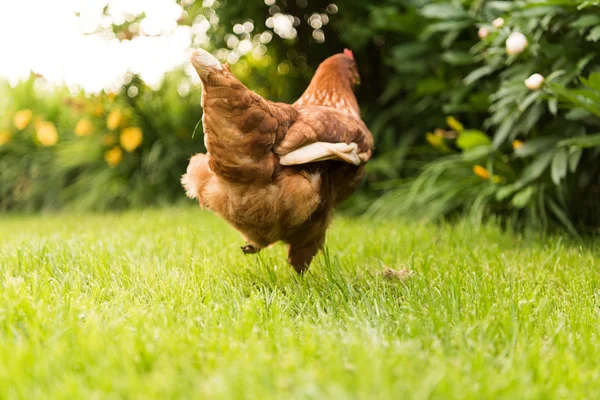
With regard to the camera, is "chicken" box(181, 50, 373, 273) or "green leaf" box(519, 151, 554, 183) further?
"green leaf" box(519, 151, 554, 183)

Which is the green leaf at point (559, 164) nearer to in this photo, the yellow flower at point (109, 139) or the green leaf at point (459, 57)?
the green leaf at point (459, 57)

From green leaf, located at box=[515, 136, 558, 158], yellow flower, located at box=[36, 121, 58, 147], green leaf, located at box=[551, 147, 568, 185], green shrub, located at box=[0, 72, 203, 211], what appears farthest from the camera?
yellow flower, located at box=[36, 121, 58, 147]

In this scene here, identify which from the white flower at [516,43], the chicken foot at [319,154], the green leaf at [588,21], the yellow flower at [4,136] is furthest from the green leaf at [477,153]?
the yellow flower at [4,136]

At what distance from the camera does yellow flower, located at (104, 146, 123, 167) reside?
535 cm

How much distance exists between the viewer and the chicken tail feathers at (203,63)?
2.11 m

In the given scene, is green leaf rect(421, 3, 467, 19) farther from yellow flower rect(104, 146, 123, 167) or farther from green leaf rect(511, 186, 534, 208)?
yellow flower rect(104, 146, 123, 167)

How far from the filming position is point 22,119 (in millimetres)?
5785

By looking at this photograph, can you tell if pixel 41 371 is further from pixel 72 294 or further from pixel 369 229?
pixel 369 229

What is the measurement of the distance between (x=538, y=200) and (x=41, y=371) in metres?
3.00

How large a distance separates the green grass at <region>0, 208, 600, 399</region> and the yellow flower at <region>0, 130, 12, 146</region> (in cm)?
317

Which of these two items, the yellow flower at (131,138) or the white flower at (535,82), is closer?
the white flower at (535,82)

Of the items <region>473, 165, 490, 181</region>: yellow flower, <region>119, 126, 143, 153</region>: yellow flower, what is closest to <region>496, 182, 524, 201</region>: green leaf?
<region>473, 165, 490, 181</region>: yellow flower

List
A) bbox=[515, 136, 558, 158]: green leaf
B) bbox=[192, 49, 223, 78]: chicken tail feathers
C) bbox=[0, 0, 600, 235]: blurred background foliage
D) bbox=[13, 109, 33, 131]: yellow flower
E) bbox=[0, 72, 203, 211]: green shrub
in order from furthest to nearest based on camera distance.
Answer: bbox=[13, 109, 33, 131]: yellow flower, bbox=[0, 72, 203, 211]: green shrub, bbox=[515, 136, 558, 158]: green leaf, bbox=[0, 0, 600, 235]: blurred background foliage, bbox=[192, 49, 223, 78]: chicken tail feathers

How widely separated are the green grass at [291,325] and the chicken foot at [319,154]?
43cm
